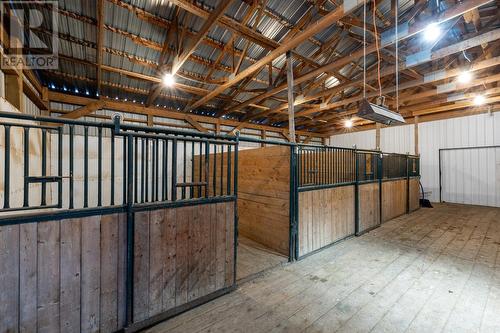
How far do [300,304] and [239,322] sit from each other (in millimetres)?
563

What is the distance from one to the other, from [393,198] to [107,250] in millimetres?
5475

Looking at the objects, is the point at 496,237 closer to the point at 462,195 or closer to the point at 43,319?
the point at 462,195

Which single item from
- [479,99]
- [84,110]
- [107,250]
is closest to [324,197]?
[107,250]

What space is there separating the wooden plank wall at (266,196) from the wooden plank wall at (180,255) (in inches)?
38.6

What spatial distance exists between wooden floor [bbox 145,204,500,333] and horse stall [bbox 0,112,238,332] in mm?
262

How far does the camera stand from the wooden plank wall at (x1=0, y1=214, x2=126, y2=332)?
1.23m

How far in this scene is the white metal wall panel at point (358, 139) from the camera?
9320 mm

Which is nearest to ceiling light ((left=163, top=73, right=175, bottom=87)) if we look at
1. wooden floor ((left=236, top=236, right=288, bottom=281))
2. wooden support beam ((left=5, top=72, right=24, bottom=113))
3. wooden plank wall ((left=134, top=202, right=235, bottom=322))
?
wooden support beam ((left=5, top=72, right=24, bottom=113))

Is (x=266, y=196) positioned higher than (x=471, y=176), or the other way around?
(x=471, y=176)

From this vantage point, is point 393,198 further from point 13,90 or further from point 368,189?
point 13,90

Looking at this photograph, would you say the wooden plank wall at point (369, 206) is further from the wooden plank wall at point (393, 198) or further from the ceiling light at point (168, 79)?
the ceiling light at point (168, 79)

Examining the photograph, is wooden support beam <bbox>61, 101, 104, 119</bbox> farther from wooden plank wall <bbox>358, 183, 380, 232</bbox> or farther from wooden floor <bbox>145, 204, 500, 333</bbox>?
wooden plank wall <bbox>358, 183, 380, 232</bbox>

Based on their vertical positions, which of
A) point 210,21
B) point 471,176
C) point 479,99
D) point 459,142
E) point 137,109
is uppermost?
point 210,21

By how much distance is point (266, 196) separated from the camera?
3.15 m
